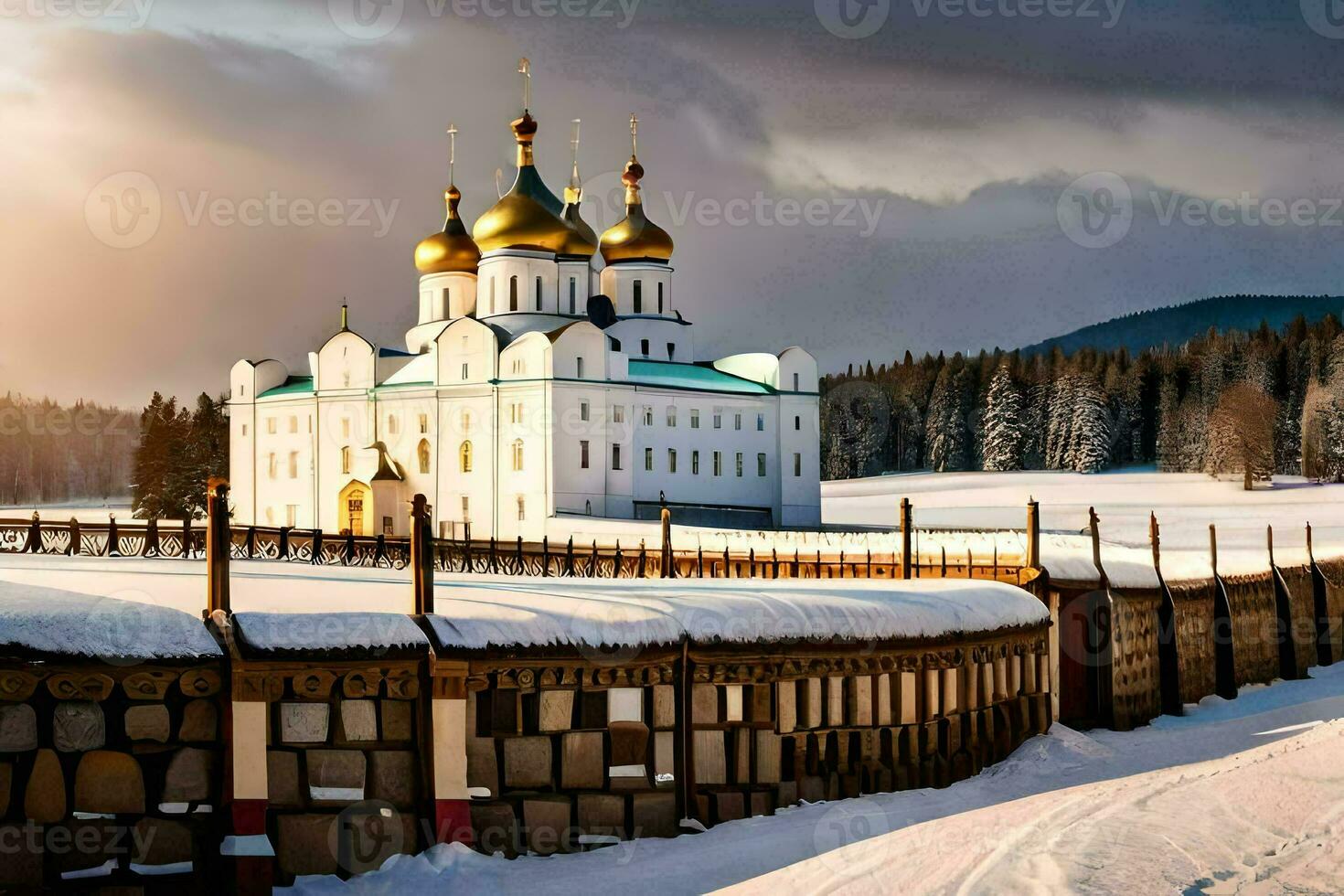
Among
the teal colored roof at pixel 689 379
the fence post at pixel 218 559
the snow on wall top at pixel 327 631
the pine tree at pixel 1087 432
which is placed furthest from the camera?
the pine tree at pixel 1087 432

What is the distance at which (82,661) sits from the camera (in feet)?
44.1

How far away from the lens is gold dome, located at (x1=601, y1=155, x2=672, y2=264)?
72188 millimetres

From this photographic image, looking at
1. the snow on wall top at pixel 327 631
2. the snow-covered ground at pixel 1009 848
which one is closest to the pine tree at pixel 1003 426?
the snow-covered ground at pixel 1009 848

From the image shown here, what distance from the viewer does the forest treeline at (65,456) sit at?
8625cm

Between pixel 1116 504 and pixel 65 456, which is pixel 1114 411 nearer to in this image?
pixel 1116 504

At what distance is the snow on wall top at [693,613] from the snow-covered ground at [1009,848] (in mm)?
1870

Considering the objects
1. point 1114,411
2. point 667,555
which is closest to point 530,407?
point 667,555

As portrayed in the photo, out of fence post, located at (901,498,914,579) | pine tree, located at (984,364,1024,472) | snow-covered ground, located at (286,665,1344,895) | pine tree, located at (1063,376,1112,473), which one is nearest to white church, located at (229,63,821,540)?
fence post, located at (901,498,914,579)

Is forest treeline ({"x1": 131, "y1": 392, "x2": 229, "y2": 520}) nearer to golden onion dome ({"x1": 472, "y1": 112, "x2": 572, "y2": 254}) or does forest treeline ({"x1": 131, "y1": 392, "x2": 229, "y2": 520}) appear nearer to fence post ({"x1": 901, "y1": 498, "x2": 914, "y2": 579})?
golden onion dome ({"x1": 472, "y1": 112, "x2": 572, "y2": 254})

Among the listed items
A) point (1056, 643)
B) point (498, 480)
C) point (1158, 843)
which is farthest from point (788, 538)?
point (1158, 843)

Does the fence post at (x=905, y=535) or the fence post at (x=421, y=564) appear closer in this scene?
the fence post at (x=421, y=564)

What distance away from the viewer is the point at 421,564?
1529 cm

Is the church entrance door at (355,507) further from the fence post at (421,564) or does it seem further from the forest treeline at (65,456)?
the fence post at (421,564)

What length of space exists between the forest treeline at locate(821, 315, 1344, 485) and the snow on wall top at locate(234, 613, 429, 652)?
9507cm
